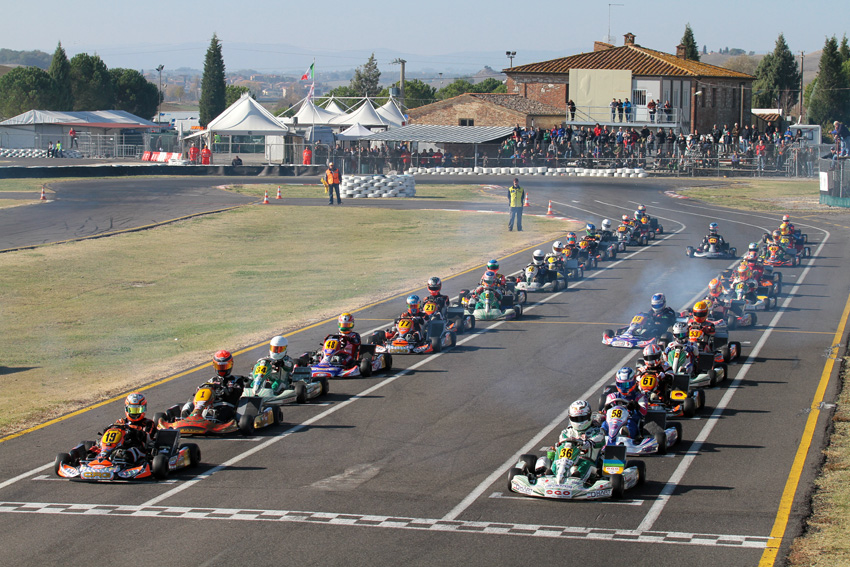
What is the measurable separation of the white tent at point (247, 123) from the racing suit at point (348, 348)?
64.3 meters

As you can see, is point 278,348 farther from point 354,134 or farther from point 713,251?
point 354,134

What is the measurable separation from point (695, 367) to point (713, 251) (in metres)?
18.4

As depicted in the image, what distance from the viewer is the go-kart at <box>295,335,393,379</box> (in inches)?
838

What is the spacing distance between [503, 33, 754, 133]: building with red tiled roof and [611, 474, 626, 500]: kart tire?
74068 millimetres

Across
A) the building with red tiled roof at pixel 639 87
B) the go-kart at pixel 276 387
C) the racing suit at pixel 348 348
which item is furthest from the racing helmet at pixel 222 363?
the building with red tiled roof at pixel 639 87

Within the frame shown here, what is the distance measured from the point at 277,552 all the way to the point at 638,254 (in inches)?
1166

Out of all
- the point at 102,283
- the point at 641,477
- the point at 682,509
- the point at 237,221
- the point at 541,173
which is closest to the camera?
the point at 682,509

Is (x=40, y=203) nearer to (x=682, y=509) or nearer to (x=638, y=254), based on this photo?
(x=638, y=254)

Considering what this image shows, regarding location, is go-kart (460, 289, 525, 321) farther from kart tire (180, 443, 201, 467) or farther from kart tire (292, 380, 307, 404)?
kart tire (180, 443, 201, 467)

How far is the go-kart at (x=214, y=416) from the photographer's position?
56.2 ft

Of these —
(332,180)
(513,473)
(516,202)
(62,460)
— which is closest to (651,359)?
(513,473)

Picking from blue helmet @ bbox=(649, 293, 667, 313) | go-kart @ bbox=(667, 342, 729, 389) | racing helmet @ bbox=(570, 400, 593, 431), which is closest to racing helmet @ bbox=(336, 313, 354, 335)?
go-kart @ bbox=(667, 342, 729, 389)

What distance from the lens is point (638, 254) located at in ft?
130

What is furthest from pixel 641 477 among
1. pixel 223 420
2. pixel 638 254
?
pixel 638 254
